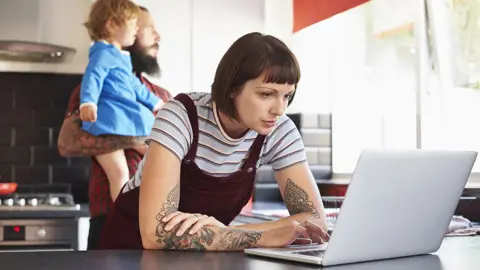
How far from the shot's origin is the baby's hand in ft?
8.97

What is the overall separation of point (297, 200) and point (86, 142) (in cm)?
121

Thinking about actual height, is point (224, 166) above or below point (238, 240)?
above

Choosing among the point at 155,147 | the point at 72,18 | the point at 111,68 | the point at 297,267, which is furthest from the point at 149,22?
the point at 297,267

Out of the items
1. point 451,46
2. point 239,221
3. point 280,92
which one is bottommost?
point 239,221

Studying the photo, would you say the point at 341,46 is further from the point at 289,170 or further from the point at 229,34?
the point at 289,170

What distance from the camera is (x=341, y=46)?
3.96 metres

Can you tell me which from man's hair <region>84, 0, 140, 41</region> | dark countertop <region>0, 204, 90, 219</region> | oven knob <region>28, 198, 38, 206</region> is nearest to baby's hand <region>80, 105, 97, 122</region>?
man's hair <region>84, 0, 140, 41</region>

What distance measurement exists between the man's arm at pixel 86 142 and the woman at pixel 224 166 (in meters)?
0.89

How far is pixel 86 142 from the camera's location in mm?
2863

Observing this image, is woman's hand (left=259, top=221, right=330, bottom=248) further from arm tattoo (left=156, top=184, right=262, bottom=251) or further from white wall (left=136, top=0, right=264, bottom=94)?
white wall (left=136, top=0, right=264, bottom=94)

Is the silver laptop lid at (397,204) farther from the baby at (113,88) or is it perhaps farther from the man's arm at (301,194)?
the baby at (113,88)

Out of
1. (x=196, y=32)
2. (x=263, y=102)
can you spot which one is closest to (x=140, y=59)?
(x=196, y=32)

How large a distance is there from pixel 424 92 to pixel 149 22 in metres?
1.23

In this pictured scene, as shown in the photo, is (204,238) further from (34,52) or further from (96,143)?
(34,52)
